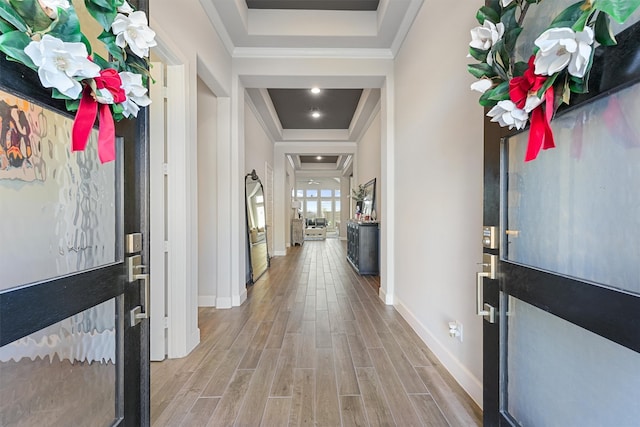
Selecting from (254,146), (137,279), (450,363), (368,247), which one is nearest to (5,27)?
(137,279)

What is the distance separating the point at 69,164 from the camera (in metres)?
1.07

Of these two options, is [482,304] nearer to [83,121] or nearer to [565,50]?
[565,50]

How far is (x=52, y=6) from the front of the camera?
2.48ft

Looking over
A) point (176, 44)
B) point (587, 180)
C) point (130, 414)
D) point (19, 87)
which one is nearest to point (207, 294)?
point (130, 414)

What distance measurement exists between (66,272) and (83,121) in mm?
575

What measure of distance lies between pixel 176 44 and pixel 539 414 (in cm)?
310

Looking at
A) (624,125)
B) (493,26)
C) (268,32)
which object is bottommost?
(624,125)

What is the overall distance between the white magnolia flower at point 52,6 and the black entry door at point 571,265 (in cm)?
150

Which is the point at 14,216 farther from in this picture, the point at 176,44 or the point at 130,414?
the point at 176,44

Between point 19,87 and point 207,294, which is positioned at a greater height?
point 19,87

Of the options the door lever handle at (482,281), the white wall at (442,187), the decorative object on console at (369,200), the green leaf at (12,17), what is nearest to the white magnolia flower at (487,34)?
the white wall at (442,187)

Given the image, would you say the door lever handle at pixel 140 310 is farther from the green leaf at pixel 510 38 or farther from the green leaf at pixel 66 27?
the green leaf at pixel 510 38

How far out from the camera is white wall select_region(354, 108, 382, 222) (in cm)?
523

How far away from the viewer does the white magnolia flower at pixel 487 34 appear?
1.07m
